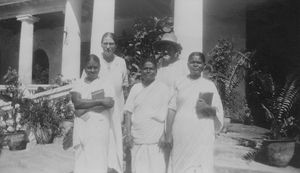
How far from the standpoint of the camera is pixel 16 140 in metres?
7.29

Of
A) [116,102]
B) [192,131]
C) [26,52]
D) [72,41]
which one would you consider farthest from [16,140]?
[26,52]

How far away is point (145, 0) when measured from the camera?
12.5 m

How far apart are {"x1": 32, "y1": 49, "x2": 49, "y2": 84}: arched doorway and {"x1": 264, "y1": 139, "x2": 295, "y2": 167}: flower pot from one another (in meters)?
12.7

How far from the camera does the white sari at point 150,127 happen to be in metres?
3.75

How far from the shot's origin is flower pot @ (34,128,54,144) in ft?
24.7

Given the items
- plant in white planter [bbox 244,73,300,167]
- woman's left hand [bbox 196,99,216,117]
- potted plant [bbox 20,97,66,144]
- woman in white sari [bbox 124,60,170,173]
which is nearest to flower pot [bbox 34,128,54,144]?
potted plant [bbox 20,97,66,144]

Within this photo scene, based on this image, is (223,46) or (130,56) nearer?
(130,56)

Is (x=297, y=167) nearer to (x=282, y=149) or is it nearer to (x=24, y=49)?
(x=282, y=149)

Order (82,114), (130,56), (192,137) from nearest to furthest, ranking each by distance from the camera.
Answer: (192,137) → (82,114) → (130,56)

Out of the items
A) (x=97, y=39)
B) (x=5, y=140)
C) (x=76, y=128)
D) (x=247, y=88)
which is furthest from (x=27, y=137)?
(x=247, y=88)

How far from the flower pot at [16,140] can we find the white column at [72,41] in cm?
367

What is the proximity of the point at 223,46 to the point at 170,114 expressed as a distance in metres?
5.89

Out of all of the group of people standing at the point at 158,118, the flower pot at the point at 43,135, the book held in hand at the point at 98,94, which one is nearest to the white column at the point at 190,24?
the group of people standing at the point at 158,118

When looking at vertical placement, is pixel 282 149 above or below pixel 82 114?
below
